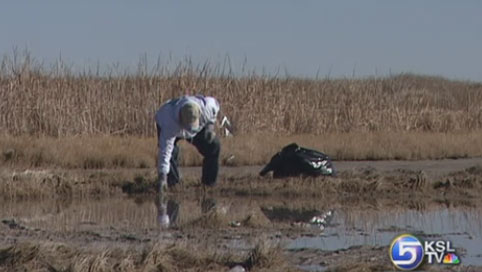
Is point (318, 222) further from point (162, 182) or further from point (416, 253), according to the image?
point (416, 253)

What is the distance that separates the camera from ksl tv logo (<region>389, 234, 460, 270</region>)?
9.30m

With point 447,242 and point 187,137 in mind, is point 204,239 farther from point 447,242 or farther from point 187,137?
point 187,137

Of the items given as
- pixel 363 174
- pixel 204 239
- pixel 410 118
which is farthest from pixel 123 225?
pixel 410 118

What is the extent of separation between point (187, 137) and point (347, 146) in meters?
7.77

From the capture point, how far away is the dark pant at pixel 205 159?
50.6 feet

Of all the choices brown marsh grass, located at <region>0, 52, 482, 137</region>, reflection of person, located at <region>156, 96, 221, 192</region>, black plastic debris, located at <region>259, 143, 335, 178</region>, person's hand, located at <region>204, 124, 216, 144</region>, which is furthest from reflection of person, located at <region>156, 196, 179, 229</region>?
brown marsh grass, located at <region>0, 52, 482, 137</region>

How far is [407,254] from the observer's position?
945cm

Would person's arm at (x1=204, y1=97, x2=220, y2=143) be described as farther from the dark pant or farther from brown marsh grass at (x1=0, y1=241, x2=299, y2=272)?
brown marsh grass at (x1=0, y1=241, x2=299, y2=272)

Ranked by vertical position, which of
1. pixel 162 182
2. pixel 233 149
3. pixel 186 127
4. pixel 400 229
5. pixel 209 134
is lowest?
pixel 400 229

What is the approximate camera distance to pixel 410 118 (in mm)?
28594

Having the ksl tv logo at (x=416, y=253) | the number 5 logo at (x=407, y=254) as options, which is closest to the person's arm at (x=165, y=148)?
the ksl tv logo at (x=416, y=253)

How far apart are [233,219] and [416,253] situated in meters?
3.75

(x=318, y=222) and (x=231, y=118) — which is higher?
(x=231, y=118)

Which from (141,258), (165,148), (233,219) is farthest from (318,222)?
(141,258)
